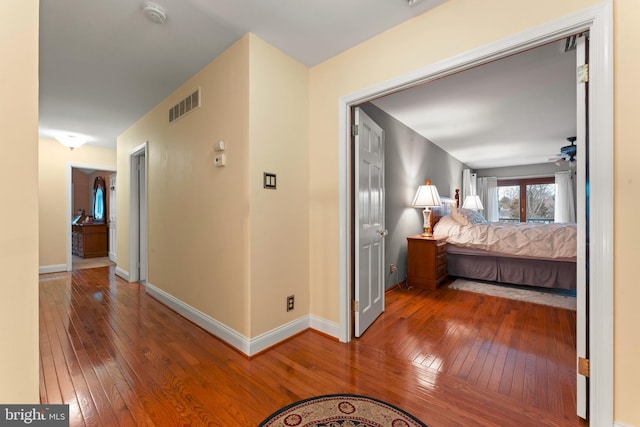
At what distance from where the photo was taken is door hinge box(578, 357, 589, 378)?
133cm

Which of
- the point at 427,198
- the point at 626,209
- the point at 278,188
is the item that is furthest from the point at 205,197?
the point at 427,198

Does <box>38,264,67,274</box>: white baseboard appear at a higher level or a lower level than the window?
lower

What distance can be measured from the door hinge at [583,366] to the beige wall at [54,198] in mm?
7075

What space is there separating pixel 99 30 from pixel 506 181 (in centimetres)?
909

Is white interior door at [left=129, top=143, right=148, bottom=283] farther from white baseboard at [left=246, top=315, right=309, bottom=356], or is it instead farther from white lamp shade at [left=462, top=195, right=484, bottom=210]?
white lamp shade at [left=462, top=195, right=484, bottom=210]

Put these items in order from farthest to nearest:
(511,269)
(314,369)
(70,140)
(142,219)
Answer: (70,140) < (142,219) < (511,269) < (314,369)

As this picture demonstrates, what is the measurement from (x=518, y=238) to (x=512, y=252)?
21 cm

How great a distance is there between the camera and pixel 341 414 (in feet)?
4.70

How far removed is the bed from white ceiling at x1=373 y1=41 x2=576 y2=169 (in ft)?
4.79

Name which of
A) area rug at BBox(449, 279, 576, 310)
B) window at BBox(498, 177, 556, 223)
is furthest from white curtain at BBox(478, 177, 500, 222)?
area rug at BBox(449, 279, 576, 310)

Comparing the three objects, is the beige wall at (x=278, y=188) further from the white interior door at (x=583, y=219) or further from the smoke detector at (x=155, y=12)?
the white interior door at (x=583, y=219)

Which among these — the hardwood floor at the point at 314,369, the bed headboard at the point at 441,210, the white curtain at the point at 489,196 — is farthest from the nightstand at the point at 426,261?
the white curtain at the point at 489,196

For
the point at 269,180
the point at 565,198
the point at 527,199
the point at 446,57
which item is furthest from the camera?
the point at 527,199

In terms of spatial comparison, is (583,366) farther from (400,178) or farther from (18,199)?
(400,178)
